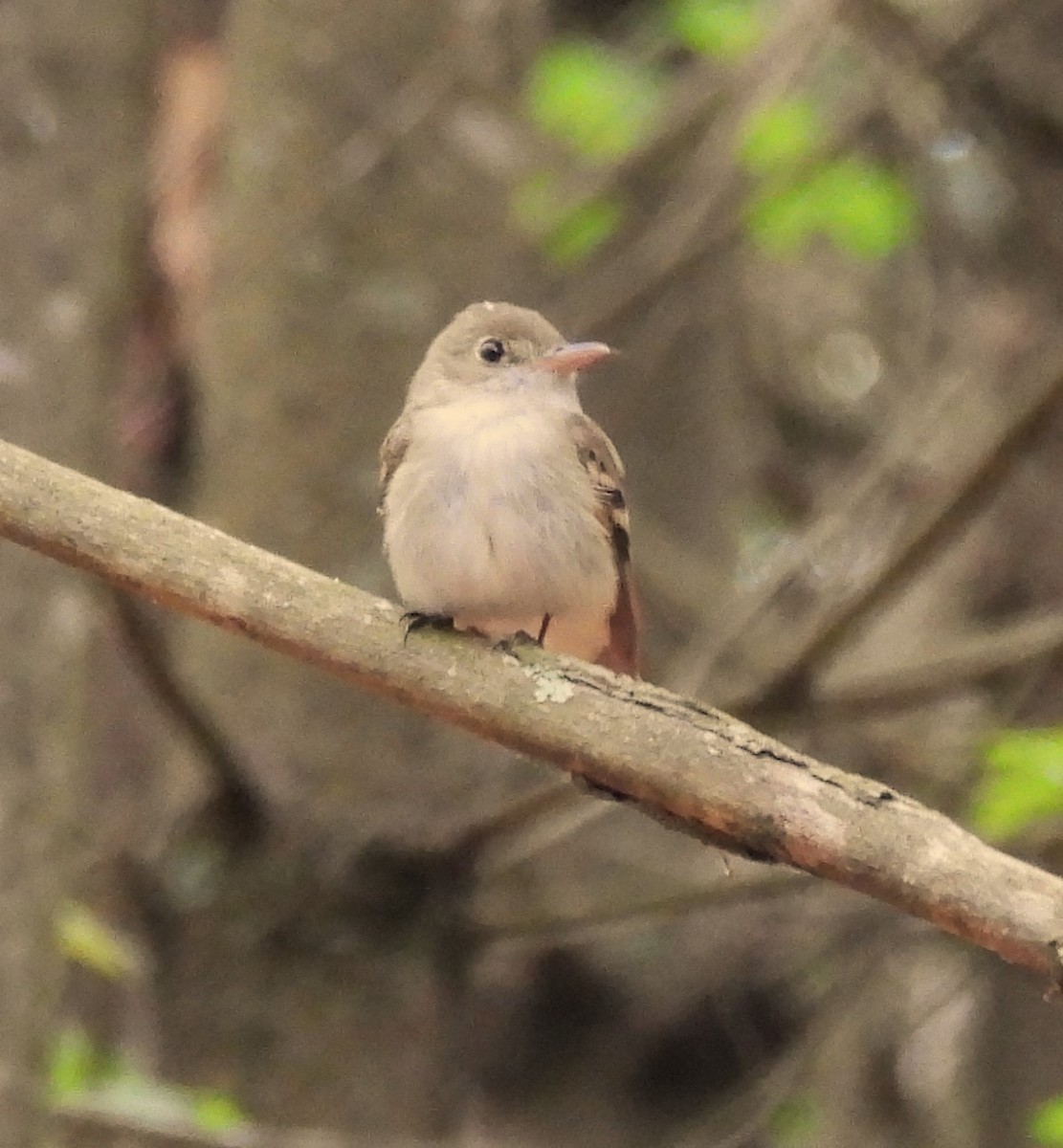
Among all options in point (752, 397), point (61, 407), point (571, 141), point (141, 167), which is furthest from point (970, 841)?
point (752, 397)

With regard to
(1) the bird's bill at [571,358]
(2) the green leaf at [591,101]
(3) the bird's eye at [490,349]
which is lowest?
(1) the bird's bill at [571,358]

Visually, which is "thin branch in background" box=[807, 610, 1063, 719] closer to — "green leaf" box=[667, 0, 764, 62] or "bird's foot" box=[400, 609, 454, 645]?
"bird's foot" box=[400, 609, 454, 645]

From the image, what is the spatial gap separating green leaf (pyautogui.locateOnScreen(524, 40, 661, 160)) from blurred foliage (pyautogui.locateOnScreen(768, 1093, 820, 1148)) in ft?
9.74

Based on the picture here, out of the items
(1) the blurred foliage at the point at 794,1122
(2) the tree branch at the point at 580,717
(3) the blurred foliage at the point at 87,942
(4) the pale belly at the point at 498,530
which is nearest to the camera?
(2) the tree branch at the point at 580,717

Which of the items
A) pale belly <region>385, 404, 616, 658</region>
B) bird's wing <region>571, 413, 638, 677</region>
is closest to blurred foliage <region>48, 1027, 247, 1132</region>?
pale belly <region>385, 404, 616, 658</region>

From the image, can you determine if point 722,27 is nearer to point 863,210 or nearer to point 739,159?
point 739,159

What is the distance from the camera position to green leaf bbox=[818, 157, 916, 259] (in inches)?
211

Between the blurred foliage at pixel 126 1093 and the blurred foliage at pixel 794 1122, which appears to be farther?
the blurred foliage at pixel 794 1122

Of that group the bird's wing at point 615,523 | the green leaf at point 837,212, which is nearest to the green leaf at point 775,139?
the green leaf at point 837,212

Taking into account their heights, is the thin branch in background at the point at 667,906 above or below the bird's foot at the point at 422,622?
above

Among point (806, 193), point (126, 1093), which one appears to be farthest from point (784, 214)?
point (126, 1093)

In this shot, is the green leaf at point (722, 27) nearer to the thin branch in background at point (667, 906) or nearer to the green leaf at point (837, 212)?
the green leaf at point (837, 212)

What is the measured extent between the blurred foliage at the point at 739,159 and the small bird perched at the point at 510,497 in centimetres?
137

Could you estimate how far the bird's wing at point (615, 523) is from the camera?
3969 millimetres
